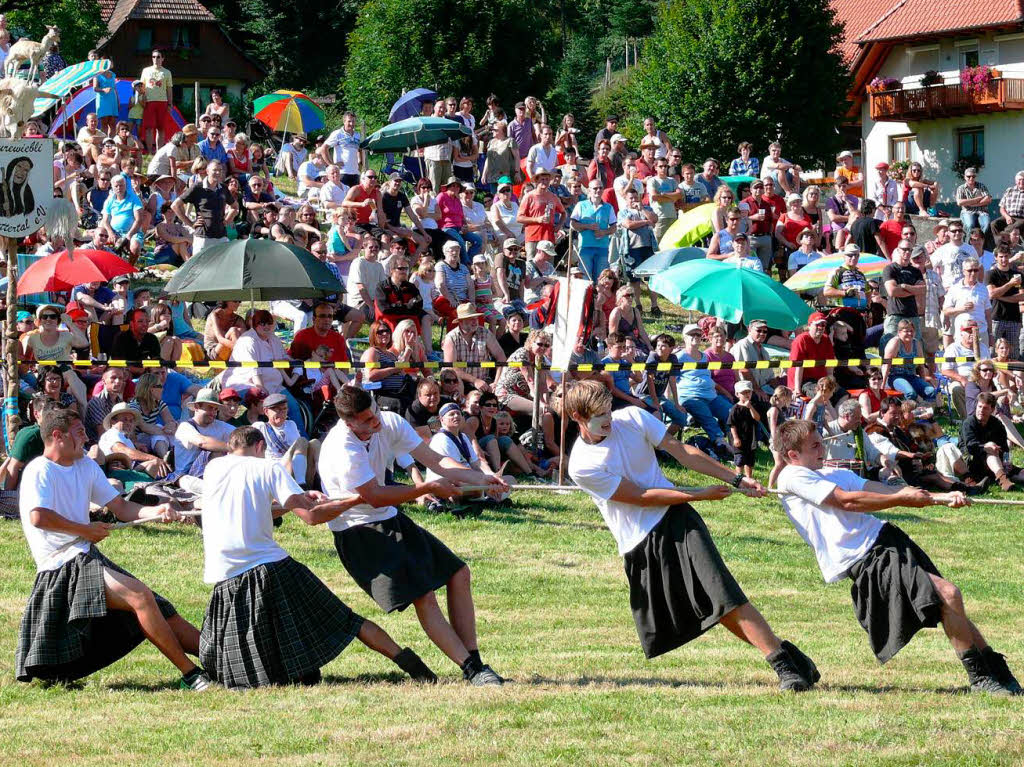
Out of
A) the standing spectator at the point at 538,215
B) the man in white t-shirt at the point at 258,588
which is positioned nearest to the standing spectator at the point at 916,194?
the standing spectator at the point at 538,215

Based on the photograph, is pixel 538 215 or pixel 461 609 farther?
pixel 538 215

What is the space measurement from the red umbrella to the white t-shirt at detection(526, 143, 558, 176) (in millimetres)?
9516

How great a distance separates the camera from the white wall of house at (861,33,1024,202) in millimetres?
43500

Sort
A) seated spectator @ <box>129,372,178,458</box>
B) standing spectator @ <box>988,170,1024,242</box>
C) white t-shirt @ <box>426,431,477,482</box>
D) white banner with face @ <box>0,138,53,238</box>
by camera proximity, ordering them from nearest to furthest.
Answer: white banner with face @ <box>0,138,53,238</box>, white t-shirt @ <box>426,431,477,482</box>, seated spectator @ <box>129,372,178,458</box>, standing spectator @ <box>988,170,1024,242</box>

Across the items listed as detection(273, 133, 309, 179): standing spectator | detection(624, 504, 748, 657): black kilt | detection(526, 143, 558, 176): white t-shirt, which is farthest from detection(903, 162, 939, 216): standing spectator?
detection(624, 504, 748, 657): black kilt

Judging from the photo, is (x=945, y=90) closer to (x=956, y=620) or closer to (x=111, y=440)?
(x=111, y=440)

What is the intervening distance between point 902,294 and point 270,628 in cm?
1156

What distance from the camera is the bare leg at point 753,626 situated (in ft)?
24.7

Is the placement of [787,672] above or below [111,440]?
below

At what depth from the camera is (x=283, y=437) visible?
12852 millimetres

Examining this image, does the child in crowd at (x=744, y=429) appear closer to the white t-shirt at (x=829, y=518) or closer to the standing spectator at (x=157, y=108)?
the white t-shirt at (x=829, y=518)

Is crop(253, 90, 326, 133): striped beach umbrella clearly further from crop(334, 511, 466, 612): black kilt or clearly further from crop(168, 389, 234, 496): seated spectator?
crop(334, 511, 466, 612): black kilt

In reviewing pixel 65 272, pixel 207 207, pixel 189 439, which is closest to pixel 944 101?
pixel 207 207

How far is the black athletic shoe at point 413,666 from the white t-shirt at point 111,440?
524cm
